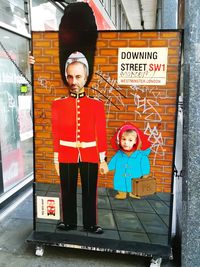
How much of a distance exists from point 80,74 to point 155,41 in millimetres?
714

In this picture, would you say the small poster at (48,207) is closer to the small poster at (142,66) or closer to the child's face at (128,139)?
the child's face at (128,139)

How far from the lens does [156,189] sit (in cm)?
289

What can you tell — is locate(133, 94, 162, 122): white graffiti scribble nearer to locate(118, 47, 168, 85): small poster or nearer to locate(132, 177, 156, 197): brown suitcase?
locate(118, 47, 168, 85): small poster

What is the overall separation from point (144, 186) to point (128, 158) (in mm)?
292

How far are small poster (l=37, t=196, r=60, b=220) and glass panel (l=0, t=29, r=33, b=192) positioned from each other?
5.92 feet

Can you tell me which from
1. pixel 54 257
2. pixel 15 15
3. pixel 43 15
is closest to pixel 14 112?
pixel 15 15

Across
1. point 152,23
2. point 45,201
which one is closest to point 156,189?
point 45,201

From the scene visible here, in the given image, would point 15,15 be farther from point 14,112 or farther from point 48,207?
point 48,207

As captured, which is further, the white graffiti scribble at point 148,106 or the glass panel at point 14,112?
the glass panel at point 14,112

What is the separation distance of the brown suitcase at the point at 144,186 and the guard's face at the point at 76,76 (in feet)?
3.23

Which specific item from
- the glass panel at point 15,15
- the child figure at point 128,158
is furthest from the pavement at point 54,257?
the glass panel at point 15,15

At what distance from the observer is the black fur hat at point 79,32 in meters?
2.79

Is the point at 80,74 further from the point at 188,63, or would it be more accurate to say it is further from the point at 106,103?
the point at 188,63

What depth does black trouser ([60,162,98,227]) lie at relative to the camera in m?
2.99
